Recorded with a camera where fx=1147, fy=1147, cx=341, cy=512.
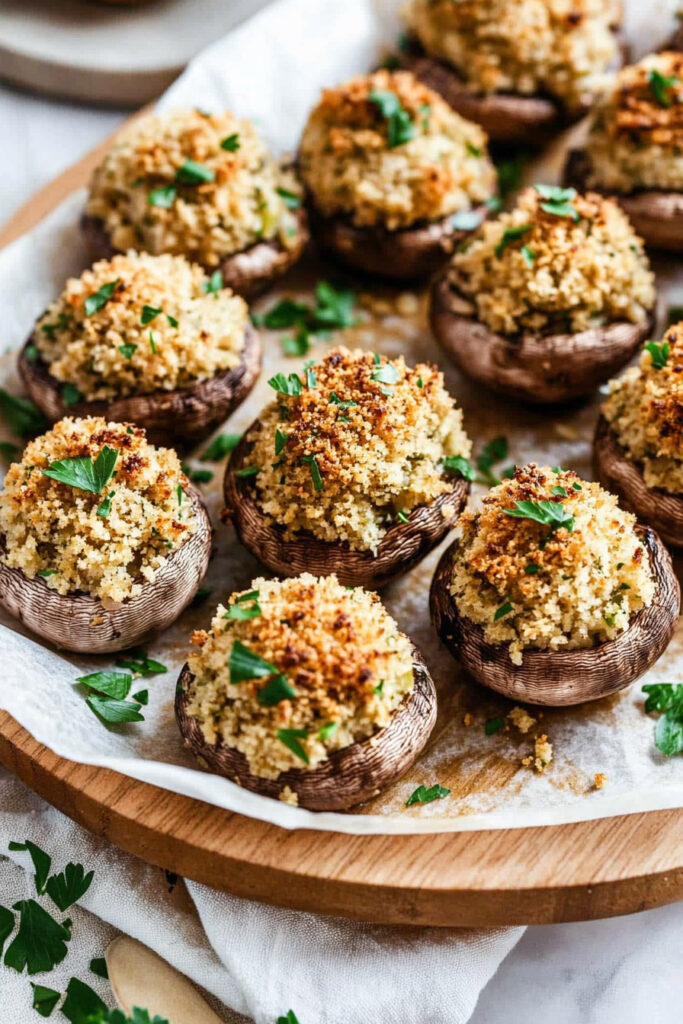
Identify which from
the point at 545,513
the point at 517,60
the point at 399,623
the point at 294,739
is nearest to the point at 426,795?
the point at 294,739

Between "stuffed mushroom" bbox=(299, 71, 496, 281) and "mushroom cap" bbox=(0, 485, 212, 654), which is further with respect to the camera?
"stuffed mushroom" bbox=(299, 71, 496, 281)

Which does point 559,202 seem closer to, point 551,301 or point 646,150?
point 551,301

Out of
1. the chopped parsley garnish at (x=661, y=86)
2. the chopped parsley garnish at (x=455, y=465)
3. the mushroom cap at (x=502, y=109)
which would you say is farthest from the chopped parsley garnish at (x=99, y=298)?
the chopped parsley garnish at (x=661, y=86)

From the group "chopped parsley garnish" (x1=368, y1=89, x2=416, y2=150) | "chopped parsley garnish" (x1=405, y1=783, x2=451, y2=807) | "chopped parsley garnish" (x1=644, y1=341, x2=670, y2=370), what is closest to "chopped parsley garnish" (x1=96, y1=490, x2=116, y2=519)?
"chopped parsley garnish" (x1=405, y1=783, x2=451, y2=807)

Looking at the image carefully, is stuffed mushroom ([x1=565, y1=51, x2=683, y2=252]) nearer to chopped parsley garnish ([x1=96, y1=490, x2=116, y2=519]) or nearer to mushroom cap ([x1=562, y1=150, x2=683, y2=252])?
mushroom cap ([x1=562, y1=150, x2=683, y2=252])

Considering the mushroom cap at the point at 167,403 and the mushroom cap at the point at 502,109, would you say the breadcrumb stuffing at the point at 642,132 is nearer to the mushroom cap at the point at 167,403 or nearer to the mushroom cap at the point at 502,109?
the mushroom cap at the point at 502,109

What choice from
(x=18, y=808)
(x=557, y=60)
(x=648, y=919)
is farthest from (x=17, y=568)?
(x=557, y=60)
